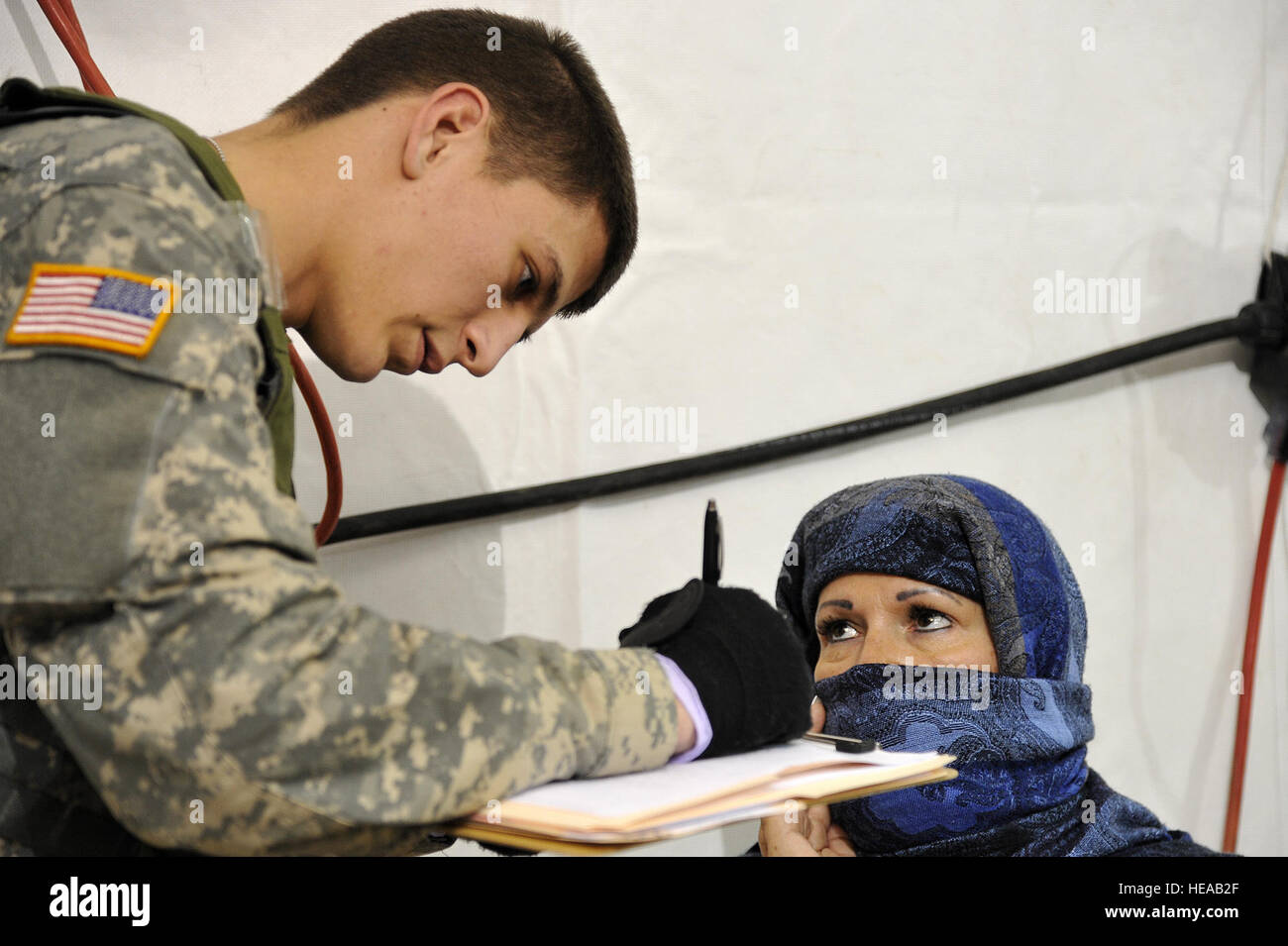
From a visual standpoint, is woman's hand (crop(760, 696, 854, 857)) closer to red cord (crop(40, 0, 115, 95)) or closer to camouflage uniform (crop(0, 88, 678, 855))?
camouflage uniform (crop(0, 88, 678, 855))

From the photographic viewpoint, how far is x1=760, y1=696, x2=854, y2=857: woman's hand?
1.29 meters

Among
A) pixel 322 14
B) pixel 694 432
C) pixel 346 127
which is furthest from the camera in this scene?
pixel 694 432

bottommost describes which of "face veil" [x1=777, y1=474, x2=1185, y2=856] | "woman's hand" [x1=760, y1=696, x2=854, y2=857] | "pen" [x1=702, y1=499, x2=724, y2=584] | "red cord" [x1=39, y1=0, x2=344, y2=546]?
"woman's hand" [x1=760, y1=696, x2=854, y2=857]

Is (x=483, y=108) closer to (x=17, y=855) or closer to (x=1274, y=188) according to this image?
(x=17, y=855)

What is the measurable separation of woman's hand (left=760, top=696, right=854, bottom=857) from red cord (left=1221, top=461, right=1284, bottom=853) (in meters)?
0.83

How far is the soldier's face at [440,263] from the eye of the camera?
97 centimetres

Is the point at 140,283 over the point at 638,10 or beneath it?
beneath

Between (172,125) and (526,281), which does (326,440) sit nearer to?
(526,281)

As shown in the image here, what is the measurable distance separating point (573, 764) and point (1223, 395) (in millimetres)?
1572

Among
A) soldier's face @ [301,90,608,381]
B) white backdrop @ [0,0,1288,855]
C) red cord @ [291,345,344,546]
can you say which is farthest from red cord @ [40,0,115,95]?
soldier's face @ [301,90,608,381]

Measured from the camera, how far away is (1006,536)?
1.33 meters

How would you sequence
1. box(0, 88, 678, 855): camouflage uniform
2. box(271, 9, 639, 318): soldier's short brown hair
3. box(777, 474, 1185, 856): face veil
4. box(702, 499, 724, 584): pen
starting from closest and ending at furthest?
box(0, 88, 678, 855): camouflage uniform
box(702, 499, 724, 584): pen
box(271, 9, 639, 318): soldier's short brown hair
box(777, 474, 1185, 856): face veil

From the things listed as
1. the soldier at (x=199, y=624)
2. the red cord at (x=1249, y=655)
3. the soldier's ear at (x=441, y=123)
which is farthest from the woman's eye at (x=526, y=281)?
the red cord at (x=1249, y=655)

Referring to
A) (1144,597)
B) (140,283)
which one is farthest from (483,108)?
(1144,597)
